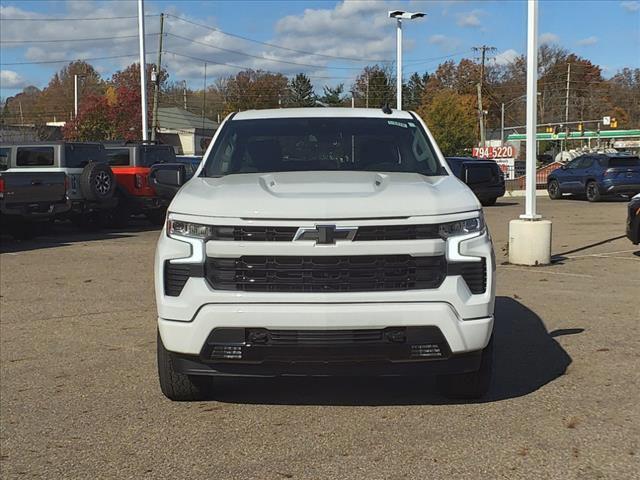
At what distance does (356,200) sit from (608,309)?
15.2ft

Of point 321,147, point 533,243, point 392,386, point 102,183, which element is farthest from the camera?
point 102,183

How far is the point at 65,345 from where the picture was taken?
6.44 meters

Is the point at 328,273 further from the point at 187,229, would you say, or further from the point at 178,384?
the point at 178,384

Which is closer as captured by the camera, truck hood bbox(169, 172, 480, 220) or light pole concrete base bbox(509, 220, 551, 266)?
truck hood bbox(169, 172, 480, 220)

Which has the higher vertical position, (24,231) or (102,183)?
(102,183)

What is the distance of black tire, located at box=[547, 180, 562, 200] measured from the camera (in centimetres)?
2747

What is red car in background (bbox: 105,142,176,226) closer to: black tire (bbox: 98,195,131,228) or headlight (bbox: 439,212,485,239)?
black tire (bbox: 98,195,131,228)

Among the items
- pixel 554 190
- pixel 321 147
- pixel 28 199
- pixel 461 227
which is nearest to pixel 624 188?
pixel 554 190

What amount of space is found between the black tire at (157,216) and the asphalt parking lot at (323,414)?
10529 mm

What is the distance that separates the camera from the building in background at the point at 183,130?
71.9 m

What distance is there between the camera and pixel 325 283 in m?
3.88

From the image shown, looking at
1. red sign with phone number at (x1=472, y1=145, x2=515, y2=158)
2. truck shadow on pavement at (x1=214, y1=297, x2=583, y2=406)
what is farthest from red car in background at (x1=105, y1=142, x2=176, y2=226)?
red sign with phone number at (x1=472, y1=145, x2=515, y2=158)

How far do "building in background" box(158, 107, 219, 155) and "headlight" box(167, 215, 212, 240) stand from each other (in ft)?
217

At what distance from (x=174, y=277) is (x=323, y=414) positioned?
51.4 inches
